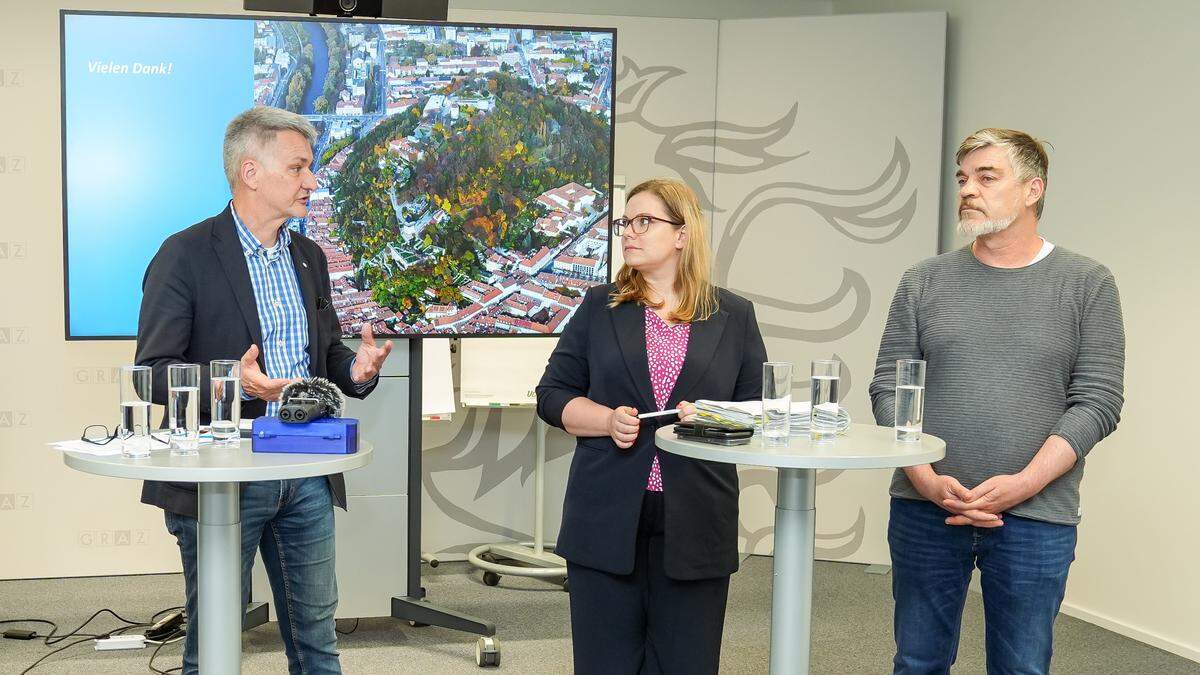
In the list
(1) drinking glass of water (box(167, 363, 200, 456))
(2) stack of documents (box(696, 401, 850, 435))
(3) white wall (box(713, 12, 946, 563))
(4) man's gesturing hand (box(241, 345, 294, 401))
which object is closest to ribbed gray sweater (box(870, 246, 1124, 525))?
(2) stack of documents (box(696, 401, 850, 435))

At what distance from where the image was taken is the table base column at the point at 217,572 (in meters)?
2.15

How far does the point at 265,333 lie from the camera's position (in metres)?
2.58

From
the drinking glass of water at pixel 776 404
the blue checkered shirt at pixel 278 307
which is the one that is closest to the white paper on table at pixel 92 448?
the blue checkered shirt at pixel 278 307

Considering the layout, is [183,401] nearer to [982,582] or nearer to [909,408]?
[909,408]

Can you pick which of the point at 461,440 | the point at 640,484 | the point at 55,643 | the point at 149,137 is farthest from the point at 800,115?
the point at 55,643

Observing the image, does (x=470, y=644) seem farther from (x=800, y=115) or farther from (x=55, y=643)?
(x=800, y=115)

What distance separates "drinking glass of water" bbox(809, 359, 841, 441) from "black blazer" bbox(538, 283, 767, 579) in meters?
0.30

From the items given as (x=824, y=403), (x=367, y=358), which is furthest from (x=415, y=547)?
(x=824, y=403)

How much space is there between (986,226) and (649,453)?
893mm

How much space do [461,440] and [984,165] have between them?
3.47 metres

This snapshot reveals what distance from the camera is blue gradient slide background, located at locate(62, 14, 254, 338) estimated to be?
11.9ft

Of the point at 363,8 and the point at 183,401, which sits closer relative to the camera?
the point at 183,401

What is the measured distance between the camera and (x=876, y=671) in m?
3.91

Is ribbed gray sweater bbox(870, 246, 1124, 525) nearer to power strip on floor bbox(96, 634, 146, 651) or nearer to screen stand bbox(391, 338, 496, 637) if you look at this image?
screen stand bbox(391, 338, 496, 637)
